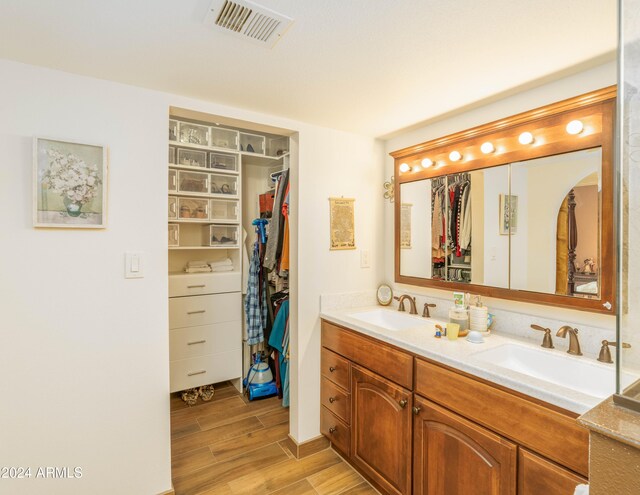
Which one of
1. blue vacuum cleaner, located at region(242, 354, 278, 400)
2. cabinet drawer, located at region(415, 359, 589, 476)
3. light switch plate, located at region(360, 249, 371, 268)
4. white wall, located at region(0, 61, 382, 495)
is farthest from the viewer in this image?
blue vacuum cleaner, located at region(242, 354, 278, 400)

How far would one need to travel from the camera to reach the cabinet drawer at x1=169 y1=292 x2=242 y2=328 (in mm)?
2871

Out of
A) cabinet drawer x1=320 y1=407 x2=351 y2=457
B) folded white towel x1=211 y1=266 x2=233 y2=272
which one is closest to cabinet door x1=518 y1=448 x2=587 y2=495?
cabinet drawer x1=320 y1=407 x2=351 y2=457

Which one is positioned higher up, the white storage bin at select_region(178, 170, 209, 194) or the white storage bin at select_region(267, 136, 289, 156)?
the white storage bin at select_region(267, 136, 289, 156)

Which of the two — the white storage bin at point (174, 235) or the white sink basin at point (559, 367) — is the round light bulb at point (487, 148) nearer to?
the white sink basin at point (559, 367)

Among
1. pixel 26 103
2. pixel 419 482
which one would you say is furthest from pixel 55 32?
pixel 419 482

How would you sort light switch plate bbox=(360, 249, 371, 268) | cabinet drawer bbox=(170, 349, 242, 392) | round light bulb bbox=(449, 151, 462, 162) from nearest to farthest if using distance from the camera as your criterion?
round light bulb bbox=(449, 151, 462, 162), light switch plate bbox=(360, 249, 371, 268), cabinet drawer bbox=(170, 349, 242, 392)

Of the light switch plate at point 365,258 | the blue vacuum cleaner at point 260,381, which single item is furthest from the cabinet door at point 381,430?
the blue vacuum cleaner at point 260,381

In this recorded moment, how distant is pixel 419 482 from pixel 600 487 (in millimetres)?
1197

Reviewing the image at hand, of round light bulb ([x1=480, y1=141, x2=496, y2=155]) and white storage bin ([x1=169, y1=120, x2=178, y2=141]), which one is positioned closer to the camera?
round light bulb ([x1=480, y1=141, x2=496, y2=155])

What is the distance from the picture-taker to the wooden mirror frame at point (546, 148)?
1420mm

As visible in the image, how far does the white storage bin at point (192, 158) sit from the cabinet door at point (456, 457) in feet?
8.04

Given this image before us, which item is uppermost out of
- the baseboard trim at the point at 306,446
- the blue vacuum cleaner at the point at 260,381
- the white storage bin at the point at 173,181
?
the white storage bin at the point at 173,181

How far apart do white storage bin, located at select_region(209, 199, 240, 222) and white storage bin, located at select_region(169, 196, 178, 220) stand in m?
0.28

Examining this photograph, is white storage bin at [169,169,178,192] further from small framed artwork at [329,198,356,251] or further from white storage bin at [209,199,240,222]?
small framed artwork at [329,198,356,251]
